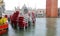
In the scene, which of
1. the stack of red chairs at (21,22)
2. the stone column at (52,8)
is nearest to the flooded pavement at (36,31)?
the stack of red chairs at (21,22)

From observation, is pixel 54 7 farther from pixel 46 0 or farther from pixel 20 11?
pixel 20 11

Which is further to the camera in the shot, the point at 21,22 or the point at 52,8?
the point at 52,8

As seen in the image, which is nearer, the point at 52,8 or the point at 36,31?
the point at 36,31

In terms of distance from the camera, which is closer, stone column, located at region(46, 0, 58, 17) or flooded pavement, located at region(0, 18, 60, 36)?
flooded pavement, located at region(0, 18, 60, 36)

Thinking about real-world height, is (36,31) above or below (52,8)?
below

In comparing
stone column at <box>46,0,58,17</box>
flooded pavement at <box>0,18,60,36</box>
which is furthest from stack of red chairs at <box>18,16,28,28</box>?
stone column at <box>46,0,58,17</box>

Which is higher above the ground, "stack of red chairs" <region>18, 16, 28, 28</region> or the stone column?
the stone column

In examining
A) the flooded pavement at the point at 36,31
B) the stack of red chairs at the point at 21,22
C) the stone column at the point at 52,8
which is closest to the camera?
the flooded pavement at the point at 36,31

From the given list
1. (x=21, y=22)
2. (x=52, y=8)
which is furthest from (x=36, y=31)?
(x=52, y=8)

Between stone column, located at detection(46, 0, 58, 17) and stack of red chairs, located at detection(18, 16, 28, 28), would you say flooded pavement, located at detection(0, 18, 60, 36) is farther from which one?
stone column, located at detection(46, 0, 58, 17)

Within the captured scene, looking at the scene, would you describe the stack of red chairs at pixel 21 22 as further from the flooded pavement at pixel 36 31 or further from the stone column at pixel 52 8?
the stone column at pixel 52 8

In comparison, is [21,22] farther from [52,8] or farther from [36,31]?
[52,8]

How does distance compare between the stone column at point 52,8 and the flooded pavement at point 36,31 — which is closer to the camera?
the flooded pavement at point 36,31

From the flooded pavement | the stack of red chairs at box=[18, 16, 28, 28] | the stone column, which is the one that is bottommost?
the flooded pavement
